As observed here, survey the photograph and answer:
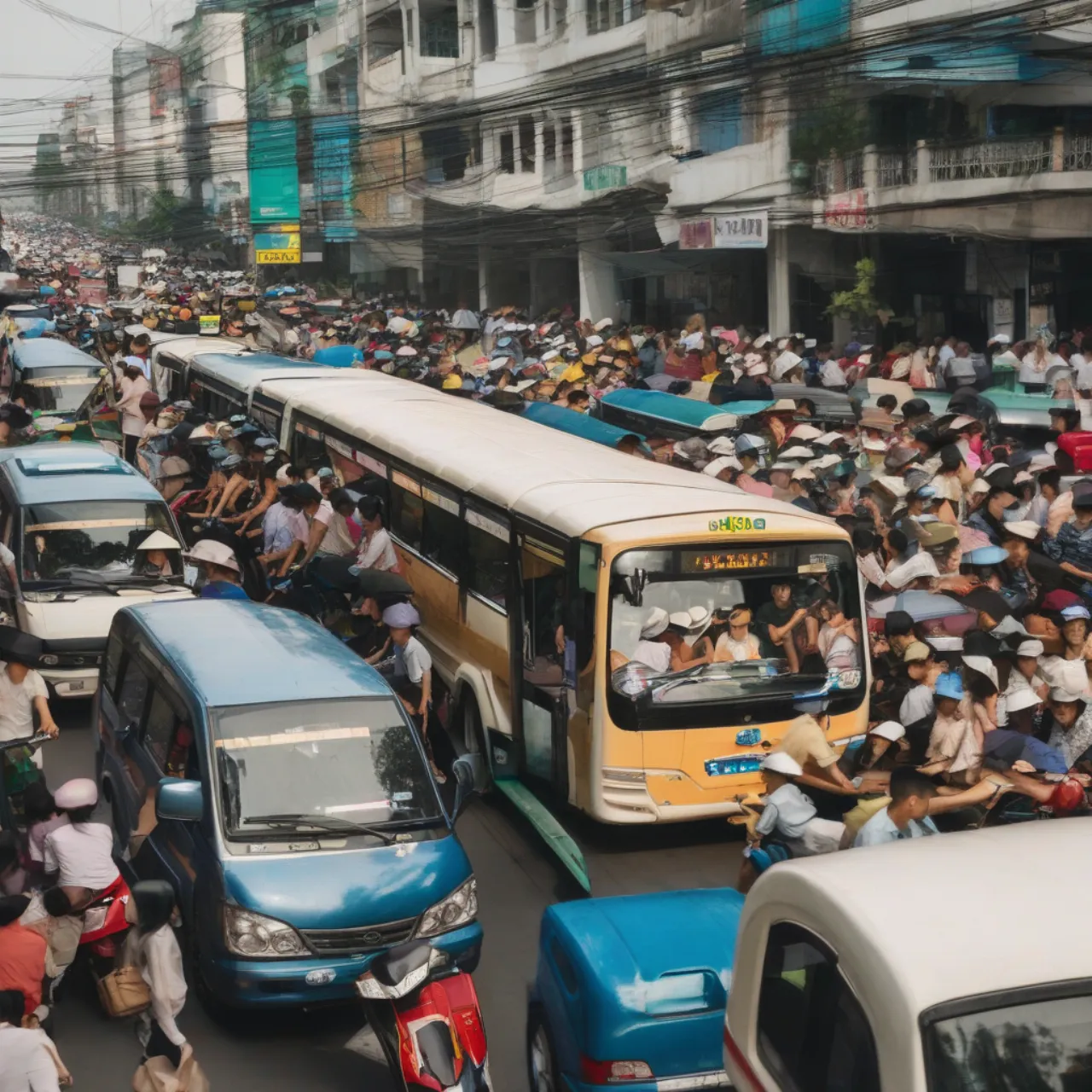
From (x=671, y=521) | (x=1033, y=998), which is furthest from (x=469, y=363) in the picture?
(x=1033, y=998)

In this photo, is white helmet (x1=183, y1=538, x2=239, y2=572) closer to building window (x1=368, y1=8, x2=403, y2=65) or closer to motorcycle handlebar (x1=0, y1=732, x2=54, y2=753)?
motorcycle handlebar (x1=0, y1=732, x2=54, y2=753)

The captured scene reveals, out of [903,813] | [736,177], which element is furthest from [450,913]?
[736,177]

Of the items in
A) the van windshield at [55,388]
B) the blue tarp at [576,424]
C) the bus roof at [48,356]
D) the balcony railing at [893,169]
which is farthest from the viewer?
the balcony railing at [893,169]

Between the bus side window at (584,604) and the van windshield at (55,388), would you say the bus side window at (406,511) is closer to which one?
the bus side window at (584,604)

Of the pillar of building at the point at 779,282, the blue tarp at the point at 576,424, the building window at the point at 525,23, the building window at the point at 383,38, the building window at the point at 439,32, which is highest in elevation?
the building window at the point at 383,38

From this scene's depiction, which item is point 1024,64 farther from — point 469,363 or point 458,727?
point 458,727

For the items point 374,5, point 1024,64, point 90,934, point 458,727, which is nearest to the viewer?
point 90,934

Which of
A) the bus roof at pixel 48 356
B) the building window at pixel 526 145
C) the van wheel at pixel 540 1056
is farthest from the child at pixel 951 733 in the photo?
the building window at pixel 526 145
